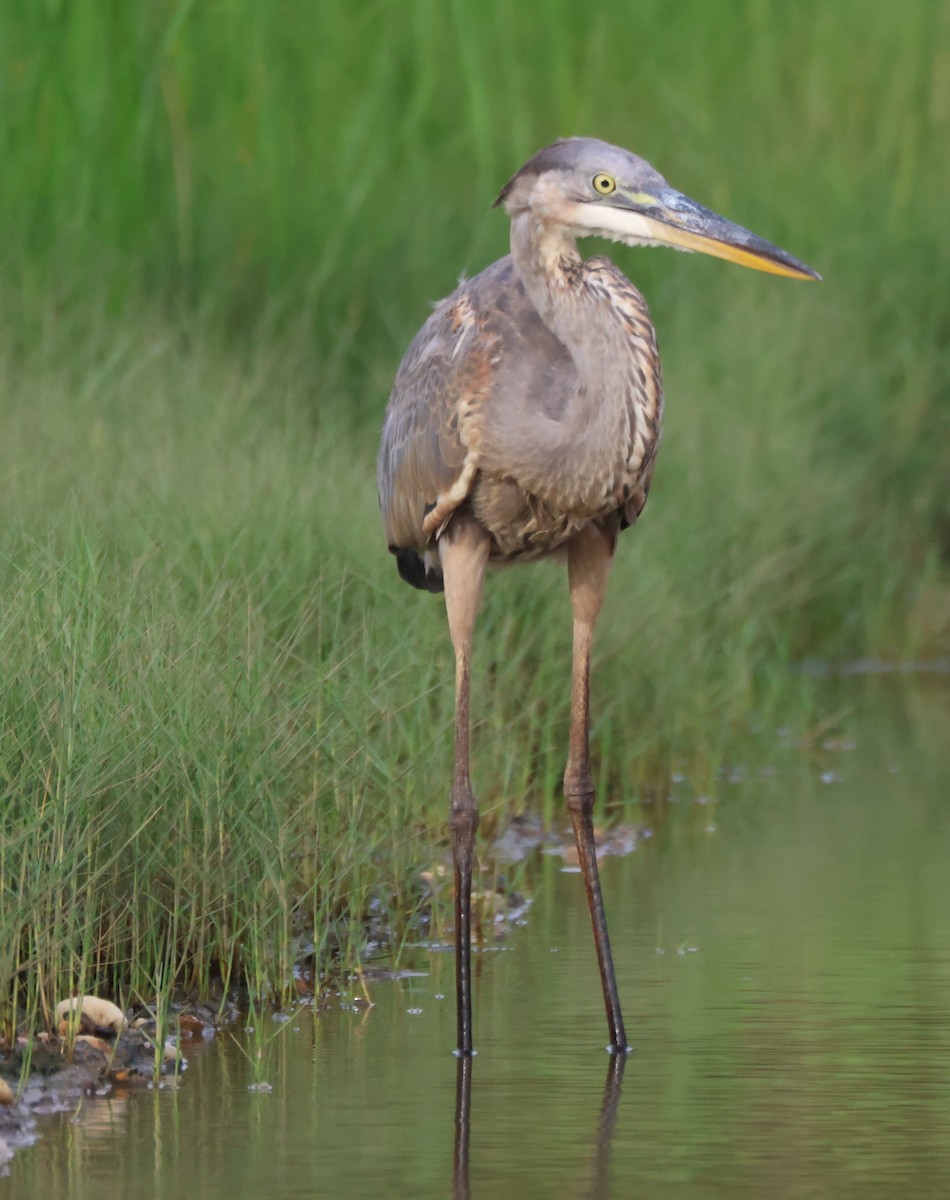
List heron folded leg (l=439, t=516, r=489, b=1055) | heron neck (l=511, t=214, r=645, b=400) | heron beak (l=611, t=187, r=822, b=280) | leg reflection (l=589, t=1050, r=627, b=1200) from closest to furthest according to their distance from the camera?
leg reflection (l=589, t=1050, r=627, b=1200), heron beak (l=611, t=187, r=822, b=280), heron neck (l=511, t=214, r=645, b=400), heron folded leg (l=439, t=516, r=489, b=1055)

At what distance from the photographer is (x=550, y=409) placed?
5.85m

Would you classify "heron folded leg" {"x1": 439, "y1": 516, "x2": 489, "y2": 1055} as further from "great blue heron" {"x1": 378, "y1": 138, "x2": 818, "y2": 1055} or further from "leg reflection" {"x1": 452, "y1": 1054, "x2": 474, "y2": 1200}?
"leg reflection" {"x1": 452, "y1": 1054, "x2": 474, "y2": 1200}

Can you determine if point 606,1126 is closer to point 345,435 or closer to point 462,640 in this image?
point 462,640

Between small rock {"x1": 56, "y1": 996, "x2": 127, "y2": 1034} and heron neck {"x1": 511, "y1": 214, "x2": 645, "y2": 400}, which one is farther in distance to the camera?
heron neck {"x1": 511, "y1": 214, "x2": 645, "y2": 400}

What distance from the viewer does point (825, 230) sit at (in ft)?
40.5

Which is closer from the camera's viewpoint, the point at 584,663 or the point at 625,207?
the point at 625,207

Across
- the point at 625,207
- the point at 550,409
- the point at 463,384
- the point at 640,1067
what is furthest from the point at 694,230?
the point at 640,1067

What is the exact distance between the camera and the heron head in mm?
5609

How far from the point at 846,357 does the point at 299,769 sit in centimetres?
615

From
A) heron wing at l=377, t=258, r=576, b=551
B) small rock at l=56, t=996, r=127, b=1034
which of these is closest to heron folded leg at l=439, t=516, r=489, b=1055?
heron wing at l=377, t=258, r=576, b=551

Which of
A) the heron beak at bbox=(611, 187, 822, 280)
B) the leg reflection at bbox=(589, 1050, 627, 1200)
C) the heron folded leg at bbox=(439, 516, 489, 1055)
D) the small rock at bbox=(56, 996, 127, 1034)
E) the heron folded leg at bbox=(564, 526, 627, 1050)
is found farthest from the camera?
the heron folded leg at bbox=(564, 526, 627, 1050)

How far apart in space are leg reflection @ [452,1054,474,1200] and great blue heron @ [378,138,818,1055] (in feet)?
0.53

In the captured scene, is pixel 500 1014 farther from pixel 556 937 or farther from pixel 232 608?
pixel 232 608

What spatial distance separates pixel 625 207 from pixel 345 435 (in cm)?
438
